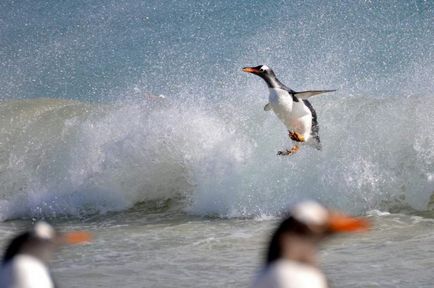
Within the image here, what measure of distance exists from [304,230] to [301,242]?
A: 0.05 metres

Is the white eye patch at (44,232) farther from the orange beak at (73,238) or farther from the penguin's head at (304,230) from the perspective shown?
the penguin's head at (304,230)

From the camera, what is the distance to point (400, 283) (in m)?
7.18

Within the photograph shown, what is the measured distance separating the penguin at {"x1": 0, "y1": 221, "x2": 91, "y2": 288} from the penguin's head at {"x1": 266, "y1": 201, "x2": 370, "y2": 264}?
1.01 m

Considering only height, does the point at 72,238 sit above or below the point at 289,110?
below

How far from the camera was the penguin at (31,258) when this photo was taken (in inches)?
143

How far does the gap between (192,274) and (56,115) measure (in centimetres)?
1230

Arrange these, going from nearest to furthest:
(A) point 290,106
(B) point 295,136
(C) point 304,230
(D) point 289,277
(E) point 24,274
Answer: (D) point 289,277 < (C) point 304,230 < (E) point 24,274 < (B) point 295,136 < (A) point 290,106

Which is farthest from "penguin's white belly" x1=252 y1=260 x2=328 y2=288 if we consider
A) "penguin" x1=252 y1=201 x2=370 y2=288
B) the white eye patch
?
the white eye patch

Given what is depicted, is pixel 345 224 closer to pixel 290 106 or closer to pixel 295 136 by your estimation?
pixel 295 136

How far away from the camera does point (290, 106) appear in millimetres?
9938

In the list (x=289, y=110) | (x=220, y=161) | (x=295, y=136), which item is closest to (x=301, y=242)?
(x=295, y=136)

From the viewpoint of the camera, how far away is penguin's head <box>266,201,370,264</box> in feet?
10.7

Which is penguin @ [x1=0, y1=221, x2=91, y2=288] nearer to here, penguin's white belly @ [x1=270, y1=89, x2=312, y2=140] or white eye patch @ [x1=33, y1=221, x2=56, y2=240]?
white eye patch @ [x1=33, y1=221, x2=56, y2=240]

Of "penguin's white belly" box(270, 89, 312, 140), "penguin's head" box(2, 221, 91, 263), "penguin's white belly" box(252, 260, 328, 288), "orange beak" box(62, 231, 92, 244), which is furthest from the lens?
"penguin's white belly" box(270, 89, 312, 140)
